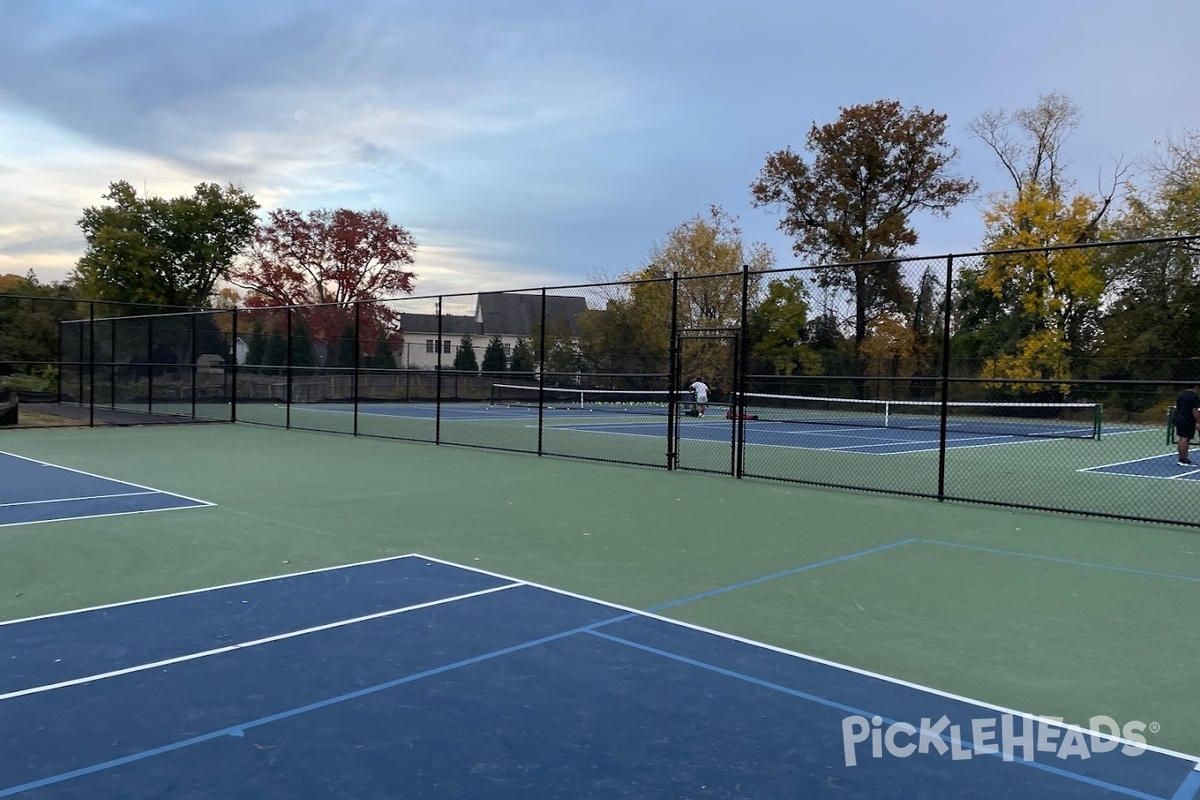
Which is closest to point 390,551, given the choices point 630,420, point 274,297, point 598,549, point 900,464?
point 598,549

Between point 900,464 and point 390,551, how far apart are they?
34.1ft

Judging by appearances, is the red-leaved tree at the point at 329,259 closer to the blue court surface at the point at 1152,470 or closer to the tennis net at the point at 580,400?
the tennis net at the point at 580,400

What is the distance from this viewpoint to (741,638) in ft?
15.6

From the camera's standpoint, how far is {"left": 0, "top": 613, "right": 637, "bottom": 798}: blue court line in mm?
3002

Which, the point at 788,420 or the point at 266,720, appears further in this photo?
the point at 788,420

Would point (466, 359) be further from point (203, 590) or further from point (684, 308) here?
point (203, 590)

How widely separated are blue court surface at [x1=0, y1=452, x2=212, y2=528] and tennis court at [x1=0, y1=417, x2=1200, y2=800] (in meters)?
0.48

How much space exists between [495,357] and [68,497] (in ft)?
67.2

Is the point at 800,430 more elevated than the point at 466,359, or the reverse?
the point at 466,359

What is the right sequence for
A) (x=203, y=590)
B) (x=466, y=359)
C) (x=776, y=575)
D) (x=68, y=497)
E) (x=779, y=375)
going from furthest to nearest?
(x=466, y=359) → (x=779, y=375) → (x=68, y=497) → (x=776, y=575) → (x=203, y=590)

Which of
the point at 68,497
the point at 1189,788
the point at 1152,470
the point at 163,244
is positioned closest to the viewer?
the point at 1189,788

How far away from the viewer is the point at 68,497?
30.3 ft

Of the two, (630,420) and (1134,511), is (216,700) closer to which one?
(1134,511)

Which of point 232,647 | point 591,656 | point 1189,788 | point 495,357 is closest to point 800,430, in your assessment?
point 495,357
